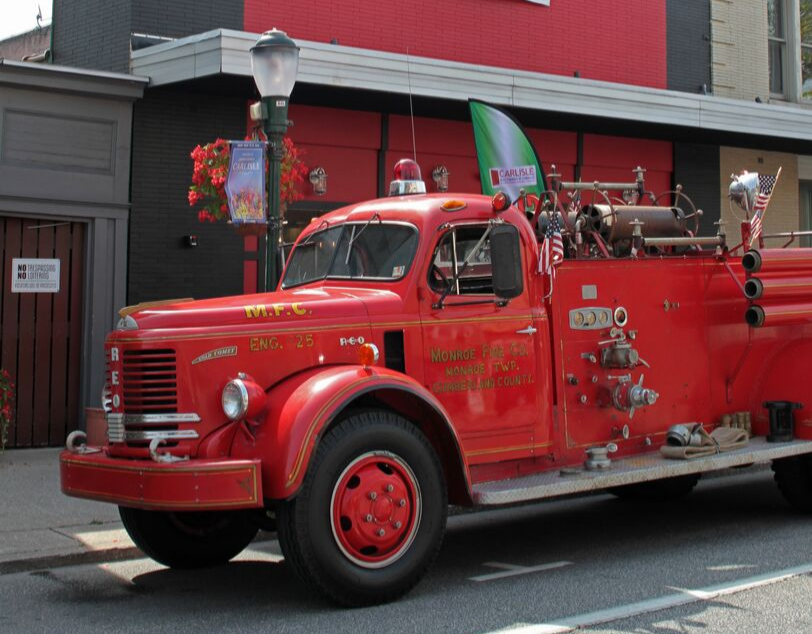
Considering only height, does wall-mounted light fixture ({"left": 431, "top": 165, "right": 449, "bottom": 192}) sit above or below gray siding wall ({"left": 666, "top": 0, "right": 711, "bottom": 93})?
below

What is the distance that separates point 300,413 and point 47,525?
3.59m

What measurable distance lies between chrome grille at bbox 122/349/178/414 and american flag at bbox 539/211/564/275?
2.71m

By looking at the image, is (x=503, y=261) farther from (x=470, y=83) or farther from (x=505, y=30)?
(x=505, y=30)

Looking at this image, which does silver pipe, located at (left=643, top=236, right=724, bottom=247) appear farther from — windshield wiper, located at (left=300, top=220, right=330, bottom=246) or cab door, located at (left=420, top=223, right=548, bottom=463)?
windshield wiper, located at (left=300, top=220, right=330, bottom=246)

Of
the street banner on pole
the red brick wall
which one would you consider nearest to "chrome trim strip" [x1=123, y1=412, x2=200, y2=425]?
the street banner on pole

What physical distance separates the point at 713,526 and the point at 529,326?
8.91 ft

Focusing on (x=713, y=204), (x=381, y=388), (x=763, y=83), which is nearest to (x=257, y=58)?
(x=381, y=388)

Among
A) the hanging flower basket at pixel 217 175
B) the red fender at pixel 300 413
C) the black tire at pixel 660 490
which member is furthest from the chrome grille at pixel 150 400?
the black tire at pixel 660 490

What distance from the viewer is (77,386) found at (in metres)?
12.4

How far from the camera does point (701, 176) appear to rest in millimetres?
17609

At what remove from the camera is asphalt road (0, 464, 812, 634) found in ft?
19.5

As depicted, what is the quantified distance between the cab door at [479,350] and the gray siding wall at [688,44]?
11.0 m

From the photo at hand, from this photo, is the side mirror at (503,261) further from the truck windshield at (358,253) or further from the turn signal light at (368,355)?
the turn signal light at (368,355)

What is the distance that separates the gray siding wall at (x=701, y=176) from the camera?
17359 millimetres
